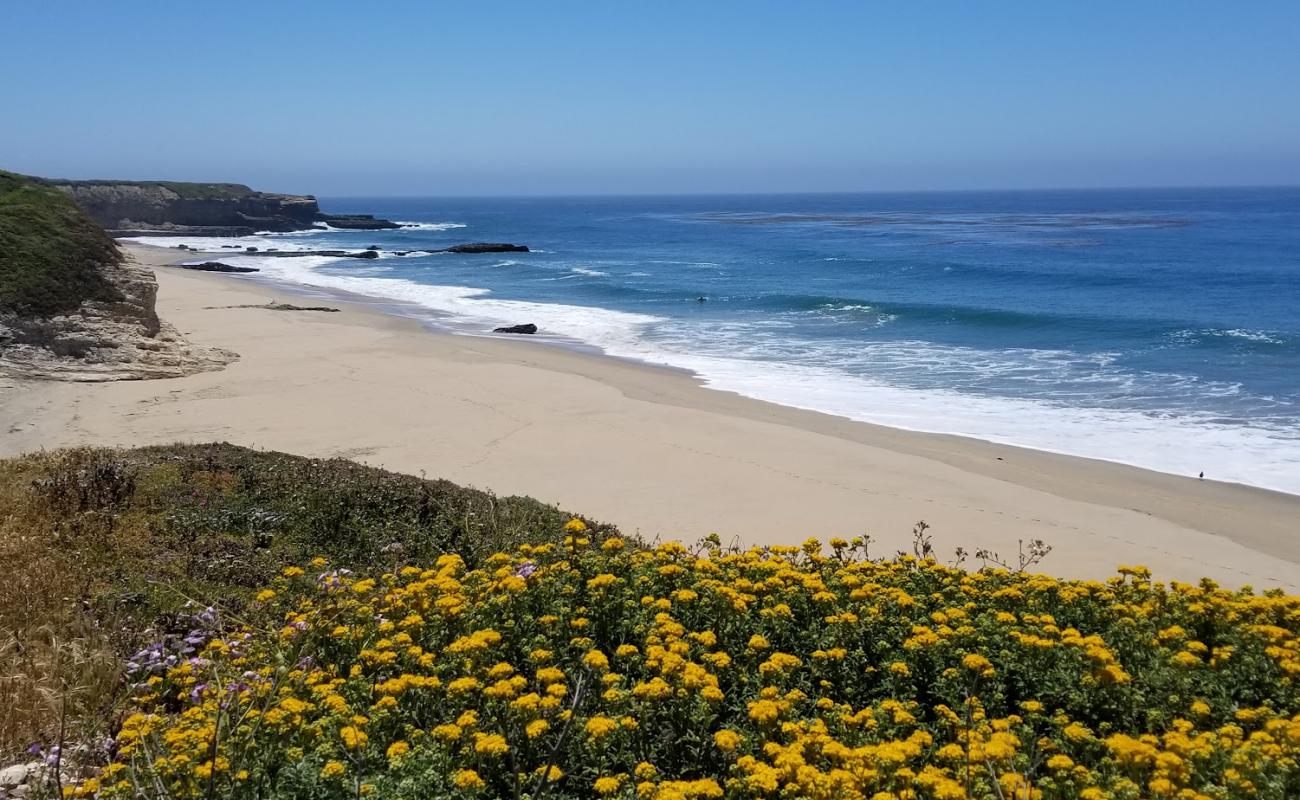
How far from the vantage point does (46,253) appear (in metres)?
17.5

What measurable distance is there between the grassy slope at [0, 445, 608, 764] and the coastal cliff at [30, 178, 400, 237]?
80.9 m

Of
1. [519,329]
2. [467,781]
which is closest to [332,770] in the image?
[467,781]

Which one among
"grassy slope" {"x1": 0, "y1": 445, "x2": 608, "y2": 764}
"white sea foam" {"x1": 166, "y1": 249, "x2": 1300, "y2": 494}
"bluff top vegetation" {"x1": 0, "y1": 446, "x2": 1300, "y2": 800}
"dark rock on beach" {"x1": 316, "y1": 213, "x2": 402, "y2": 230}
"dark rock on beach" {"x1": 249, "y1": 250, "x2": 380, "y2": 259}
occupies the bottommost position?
"white sea foam" {"x1": 166, "y1": 249, "x2": 1300, "y2": 494}

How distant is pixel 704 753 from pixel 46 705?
135 inches

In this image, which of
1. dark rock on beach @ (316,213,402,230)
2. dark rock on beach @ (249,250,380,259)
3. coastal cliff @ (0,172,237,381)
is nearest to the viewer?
coastal cliff @ (0,172,237,381)

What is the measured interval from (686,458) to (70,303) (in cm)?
1261

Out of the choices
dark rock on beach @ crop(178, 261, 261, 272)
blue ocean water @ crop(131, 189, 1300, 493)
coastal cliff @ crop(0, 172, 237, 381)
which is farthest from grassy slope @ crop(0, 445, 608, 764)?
dark rock on beach @ crop(178, 261, 261, 272)

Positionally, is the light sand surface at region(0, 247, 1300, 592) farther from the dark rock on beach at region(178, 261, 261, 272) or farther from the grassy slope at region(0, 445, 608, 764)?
the dark rock on beach at region(178, 261, 261, 272)

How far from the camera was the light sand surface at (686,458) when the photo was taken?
10.7 m

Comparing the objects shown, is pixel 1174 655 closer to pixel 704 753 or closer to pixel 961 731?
pixel 961 731

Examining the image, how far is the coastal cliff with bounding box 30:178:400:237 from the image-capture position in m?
81.6

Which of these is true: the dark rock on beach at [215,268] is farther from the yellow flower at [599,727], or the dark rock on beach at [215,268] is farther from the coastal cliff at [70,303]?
the yellow flower at [599,727]

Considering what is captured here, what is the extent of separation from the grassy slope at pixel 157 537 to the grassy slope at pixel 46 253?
9.00 m

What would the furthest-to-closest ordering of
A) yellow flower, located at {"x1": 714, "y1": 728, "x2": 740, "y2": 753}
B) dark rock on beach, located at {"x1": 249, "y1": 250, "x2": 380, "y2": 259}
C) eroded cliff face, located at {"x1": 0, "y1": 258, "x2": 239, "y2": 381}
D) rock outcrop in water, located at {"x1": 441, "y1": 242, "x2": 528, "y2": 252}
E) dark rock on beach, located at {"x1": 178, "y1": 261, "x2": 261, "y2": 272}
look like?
rock outcrop in water, located at {"x1": 441, "y1": 242, "x2": 528, "y2": 252}, dark rock on beach, located at {"x1": 249, "y1": 250, "x2": 380, "y2": 259}, dark rock on beach, located at {"x1": 178, "y1": 261, "x2": 261, "y2": 272}, eroded cliff face, located at {"x1": 0, "y1": 258, "x2": 239, "y2": 381}, yellow flower, located at {"x1": 714, "y1": 728, "x2": 740, "y2": 753}
